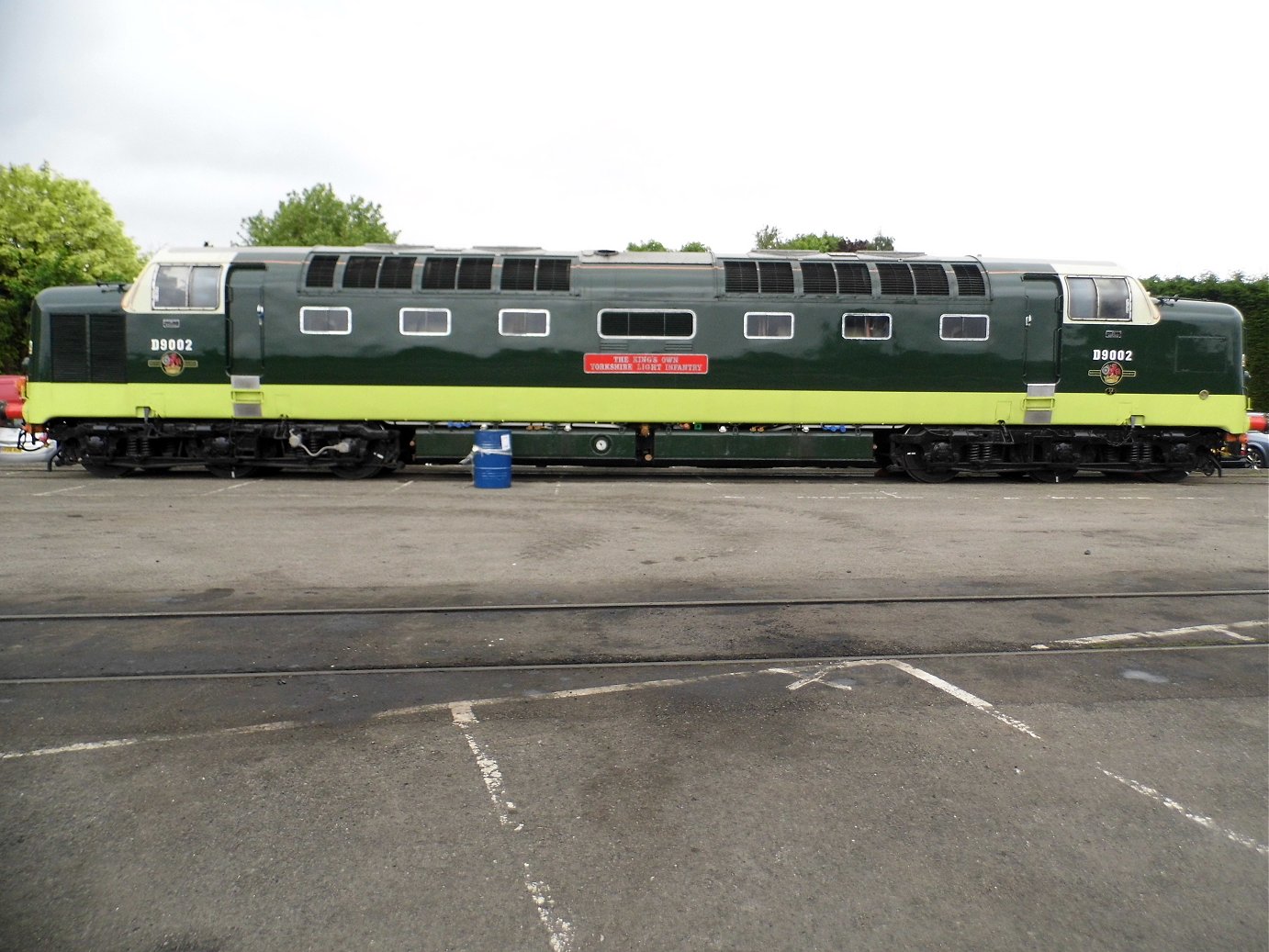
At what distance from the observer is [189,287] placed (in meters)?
16.0

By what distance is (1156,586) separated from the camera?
8141 mm

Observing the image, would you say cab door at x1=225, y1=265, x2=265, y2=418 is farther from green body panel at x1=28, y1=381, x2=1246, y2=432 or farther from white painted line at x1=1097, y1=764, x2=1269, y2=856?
white painted line at x1=1097, y1=764, x2=1269, y2=856

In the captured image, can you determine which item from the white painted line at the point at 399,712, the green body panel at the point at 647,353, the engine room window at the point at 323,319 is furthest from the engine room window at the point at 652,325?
the white painted line at the point at 399,712

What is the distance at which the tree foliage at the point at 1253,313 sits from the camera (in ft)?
83.5

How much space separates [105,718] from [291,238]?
49795mm

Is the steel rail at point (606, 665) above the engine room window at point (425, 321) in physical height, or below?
below

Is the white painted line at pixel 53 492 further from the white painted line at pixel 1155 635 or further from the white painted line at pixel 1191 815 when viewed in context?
the white painted line at pixel 1191 815

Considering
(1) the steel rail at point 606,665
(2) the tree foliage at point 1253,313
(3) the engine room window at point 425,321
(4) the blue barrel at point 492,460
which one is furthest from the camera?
(2) the tree foliage at point 1253,313

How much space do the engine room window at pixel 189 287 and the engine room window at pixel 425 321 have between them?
Result: 11.3 ft

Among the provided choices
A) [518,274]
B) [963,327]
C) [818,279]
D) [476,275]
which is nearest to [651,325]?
[518,274]

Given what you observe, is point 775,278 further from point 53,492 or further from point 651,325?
point 53,492

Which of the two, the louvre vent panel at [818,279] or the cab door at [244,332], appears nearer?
the cab door at [244,332]

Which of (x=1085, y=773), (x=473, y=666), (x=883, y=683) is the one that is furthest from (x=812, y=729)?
(x=473, y=666)

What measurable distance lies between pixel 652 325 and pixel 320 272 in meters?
6.31
